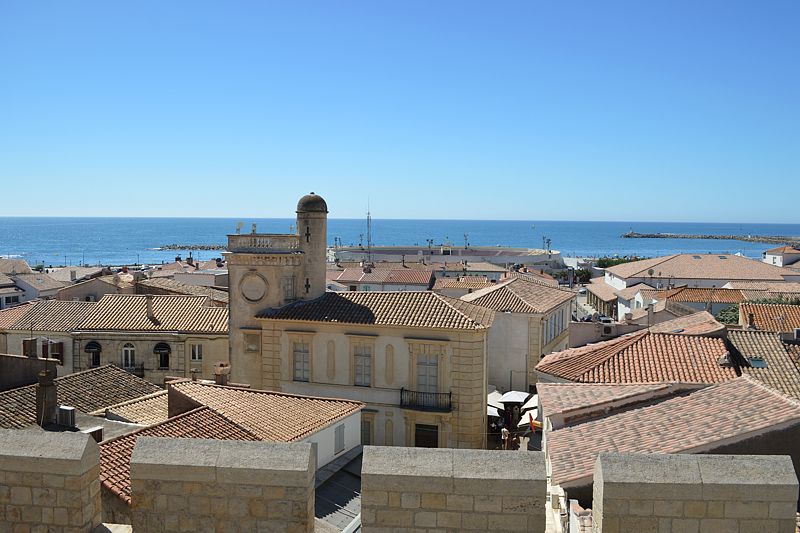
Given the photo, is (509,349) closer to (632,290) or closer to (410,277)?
(410,277)

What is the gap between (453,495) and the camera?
577cm

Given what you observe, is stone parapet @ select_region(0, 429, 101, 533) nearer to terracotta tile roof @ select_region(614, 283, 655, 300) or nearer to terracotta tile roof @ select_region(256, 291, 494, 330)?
terracotta tile roof @ select_region(256, 291, 494, 330)

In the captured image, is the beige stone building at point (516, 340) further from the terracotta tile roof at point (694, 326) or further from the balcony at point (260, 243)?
the balcony at point (260, 243)

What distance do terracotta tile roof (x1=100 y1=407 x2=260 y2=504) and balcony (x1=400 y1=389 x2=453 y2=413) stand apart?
11910 mm

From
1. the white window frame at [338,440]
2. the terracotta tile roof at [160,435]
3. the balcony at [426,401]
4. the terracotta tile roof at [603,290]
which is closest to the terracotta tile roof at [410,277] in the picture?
the terracotta tile roof at [603,290]

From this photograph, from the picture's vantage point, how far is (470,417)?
2883 centimetres

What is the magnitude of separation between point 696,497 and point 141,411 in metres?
18.6

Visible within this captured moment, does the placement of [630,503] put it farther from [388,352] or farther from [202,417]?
[388,352]

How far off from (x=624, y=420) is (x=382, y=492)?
10.3 metres

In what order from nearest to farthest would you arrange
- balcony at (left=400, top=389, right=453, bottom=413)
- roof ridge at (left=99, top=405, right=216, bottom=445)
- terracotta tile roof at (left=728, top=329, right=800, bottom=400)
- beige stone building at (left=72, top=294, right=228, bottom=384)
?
1. roof ridge at (left=99, top=405, right=216, bottom=445)
2. terracotta tile roof at (left=728, top=329, right=800, bottom=400)
3. balcony at (left=400, top=389, right=453, bottom=413)
4. beige stone building at (left=72, top=294, right=228, bottom=384)

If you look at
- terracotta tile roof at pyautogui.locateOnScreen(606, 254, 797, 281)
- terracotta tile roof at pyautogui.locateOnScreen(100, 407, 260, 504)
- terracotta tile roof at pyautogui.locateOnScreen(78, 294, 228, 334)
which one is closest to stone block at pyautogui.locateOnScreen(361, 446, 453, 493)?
terracotta tile roof at pyautogui.locateOnScreen(100, 407, 260, 504)

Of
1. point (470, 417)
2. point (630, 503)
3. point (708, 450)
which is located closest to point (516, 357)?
point (470, 417)

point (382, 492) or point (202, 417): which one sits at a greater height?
point (382, 492)

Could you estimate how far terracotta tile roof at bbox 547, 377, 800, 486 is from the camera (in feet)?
39.2
